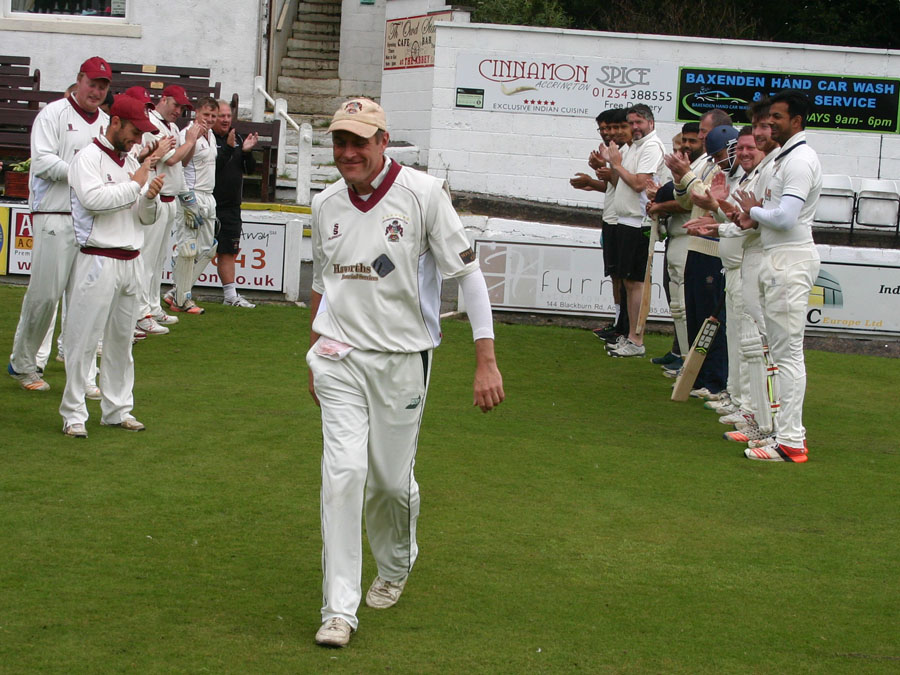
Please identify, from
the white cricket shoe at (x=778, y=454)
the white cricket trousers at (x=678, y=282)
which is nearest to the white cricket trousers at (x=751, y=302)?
the white cricket shoe at (x=778, y=454)

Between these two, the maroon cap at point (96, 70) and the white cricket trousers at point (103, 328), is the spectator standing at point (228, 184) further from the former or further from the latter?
the white cricket trousers at point (103, 328)

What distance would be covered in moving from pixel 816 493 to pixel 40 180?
18.5ft

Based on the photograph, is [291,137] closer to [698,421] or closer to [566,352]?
[566,352]

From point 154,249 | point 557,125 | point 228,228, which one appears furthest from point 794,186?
point 557,125

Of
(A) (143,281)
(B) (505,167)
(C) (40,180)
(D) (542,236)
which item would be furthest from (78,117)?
(B) (505,167)

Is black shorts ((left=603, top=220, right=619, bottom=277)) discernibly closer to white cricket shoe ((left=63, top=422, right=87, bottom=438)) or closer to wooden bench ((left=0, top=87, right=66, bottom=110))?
white cricket shoe ((left=63, top=422, right=87, bottom=438))

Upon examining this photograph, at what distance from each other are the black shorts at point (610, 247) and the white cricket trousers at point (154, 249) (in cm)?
416

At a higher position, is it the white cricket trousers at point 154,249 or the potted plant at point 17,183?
the potted plant at point 17,183

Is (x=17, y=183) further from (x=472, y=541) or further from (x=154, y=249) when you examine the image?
(x=472, y=541)

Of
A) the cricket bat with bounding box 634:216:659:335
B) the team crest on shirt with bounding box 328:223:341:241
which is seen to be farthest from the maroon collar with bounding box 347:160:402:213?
the cricket bat with bounding box 634:216:659:335

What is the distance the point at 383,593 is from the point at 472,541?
37.4 inches

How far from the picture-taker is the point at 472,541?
573 centimetres

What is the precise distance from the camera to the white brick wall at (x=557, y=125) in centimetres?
1830

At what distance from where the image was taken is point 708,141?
30.8 feet
